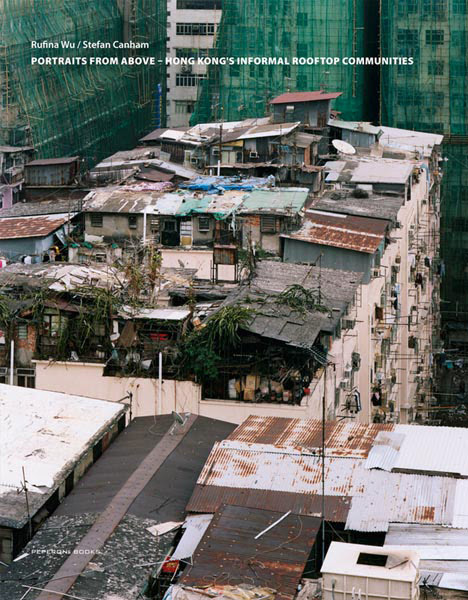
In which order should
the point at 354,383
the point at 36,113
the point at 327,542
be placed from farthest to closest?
the point at 36,113, the point at 354,383, the point at 327,542

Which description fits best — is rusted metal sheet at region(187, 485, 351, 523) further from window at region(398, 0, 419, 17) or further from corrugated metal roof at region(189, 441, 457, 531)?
window at region(398, 0, 419, 17)

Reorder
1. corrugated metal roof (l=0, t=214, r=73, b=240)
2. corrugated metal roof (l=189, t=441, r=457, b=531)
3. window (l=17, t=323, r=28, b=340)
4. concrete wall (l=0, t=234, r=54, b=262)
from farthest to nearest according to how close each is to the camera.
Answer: corrugated metal roof (l=0, t=214, r=73, b=240) → concrete wall (l=0, t=234, r=54, b=262) → window (l=17, t=323, r=28, b=340) → corrugated metal roof (l=189, t=441, r=457, b=531)

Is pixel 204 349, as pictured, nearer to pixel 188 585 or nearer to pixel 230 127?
pixel 188 585

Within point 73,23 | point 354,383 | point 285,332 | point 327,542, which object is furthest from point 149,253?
point 73,23

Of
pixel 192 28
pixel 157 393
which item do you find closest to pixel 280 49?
pixel 192 28

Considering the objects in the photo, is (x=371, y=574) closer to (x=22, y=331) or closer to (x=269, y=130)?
(x=22, y=331)

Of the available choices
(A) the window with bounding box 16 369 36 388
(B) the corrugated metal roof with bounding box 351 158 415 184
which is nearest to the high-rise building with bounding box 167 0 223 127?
(B) the corrugated metal roof with bounding box 351 158 415 184

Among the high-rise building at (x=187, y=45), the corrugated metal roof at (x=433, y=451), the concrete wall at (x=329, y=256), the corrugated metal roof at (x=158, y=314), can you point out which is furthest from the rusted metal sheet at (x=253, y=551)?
the high-rise building at (x=187, y=45)
